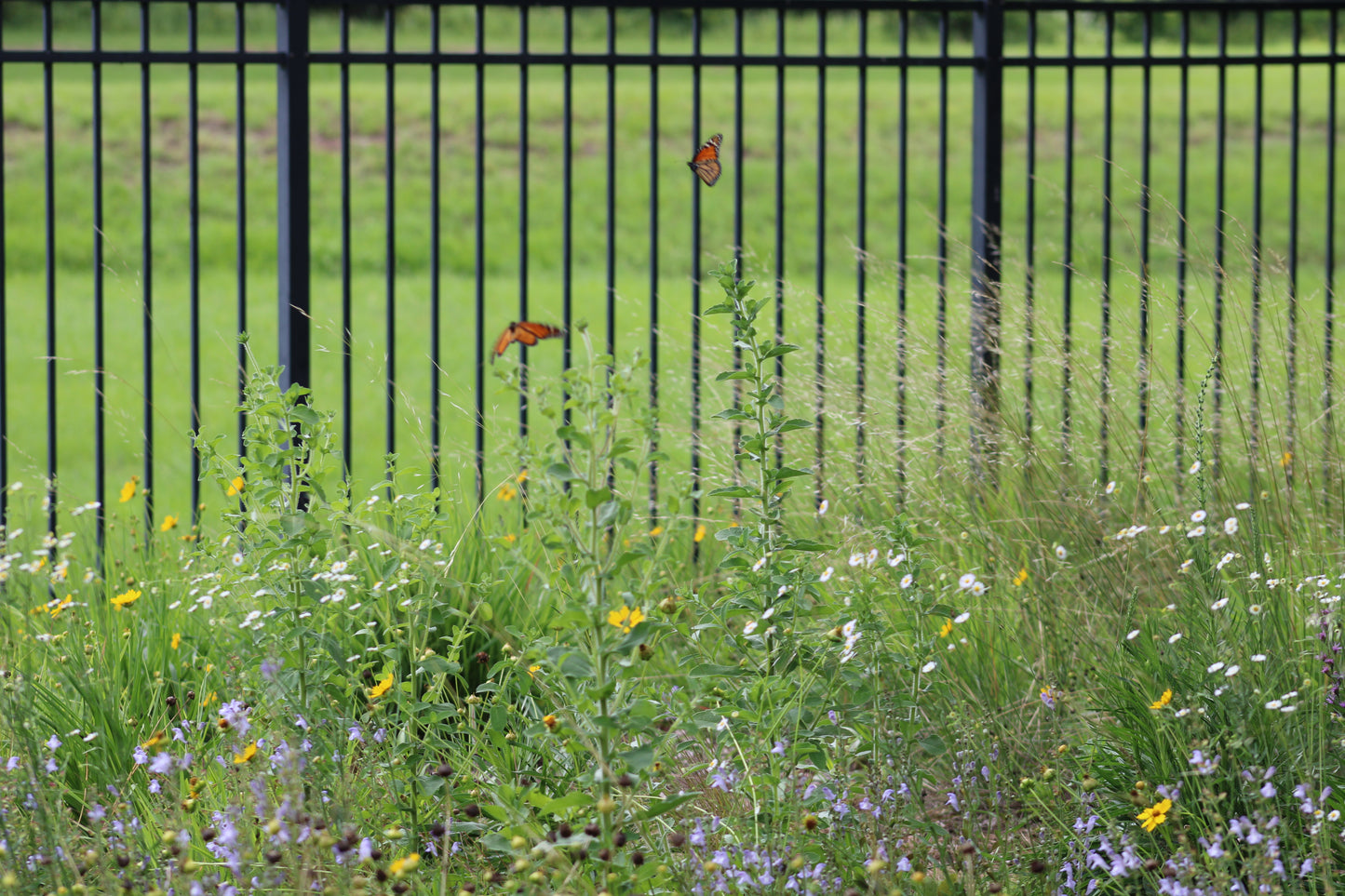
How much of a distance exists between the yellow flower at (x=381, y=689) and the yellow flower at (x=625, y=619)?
548 millimetres

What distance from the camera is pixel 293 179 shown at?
4.25m

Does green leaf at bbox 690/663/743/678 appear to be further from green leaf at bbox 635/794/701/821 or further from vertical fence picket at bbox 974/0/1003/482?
vertical fence picket at bbox 974/0/1003/482

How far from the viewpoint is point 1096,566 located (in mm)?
3008

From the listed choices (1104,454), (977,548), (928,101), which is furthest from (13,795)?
(928,101)

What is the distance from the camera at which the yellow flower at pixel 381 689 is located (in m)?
2.45

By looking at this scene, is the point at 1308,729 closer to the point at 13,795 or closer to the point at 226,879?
the point at 226,879

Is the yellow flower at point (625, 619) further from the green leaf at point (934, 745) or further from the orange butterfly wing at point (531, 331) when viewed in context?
the orange butterfly wing at point (531, 331)

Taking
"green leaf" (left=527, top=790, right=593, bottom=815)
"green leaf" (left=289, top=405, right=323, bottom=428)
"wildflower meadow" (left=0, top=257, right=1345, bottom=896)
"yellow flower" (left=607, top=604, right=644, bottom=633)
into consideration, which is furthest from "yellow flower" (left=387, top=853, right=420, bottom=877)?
"green leaf" (left=289, top=405, right=323, bottom=428)

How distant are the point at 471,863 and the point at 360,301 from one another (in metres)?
13.1

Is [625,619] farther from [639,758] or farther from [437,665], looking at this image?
[437,665]

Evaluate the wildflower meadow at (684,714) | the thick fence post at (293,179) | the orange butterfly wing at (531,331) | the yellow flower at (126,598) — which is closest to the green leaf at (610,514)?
the wildflower meadow at (684,714)

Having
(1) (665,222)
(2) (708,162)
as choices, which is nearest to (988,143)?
(2) (708,162)

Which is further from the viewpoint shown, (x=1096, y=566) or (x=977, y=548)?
(x=977, y=548)

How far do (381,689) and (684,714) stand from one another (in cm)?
61
